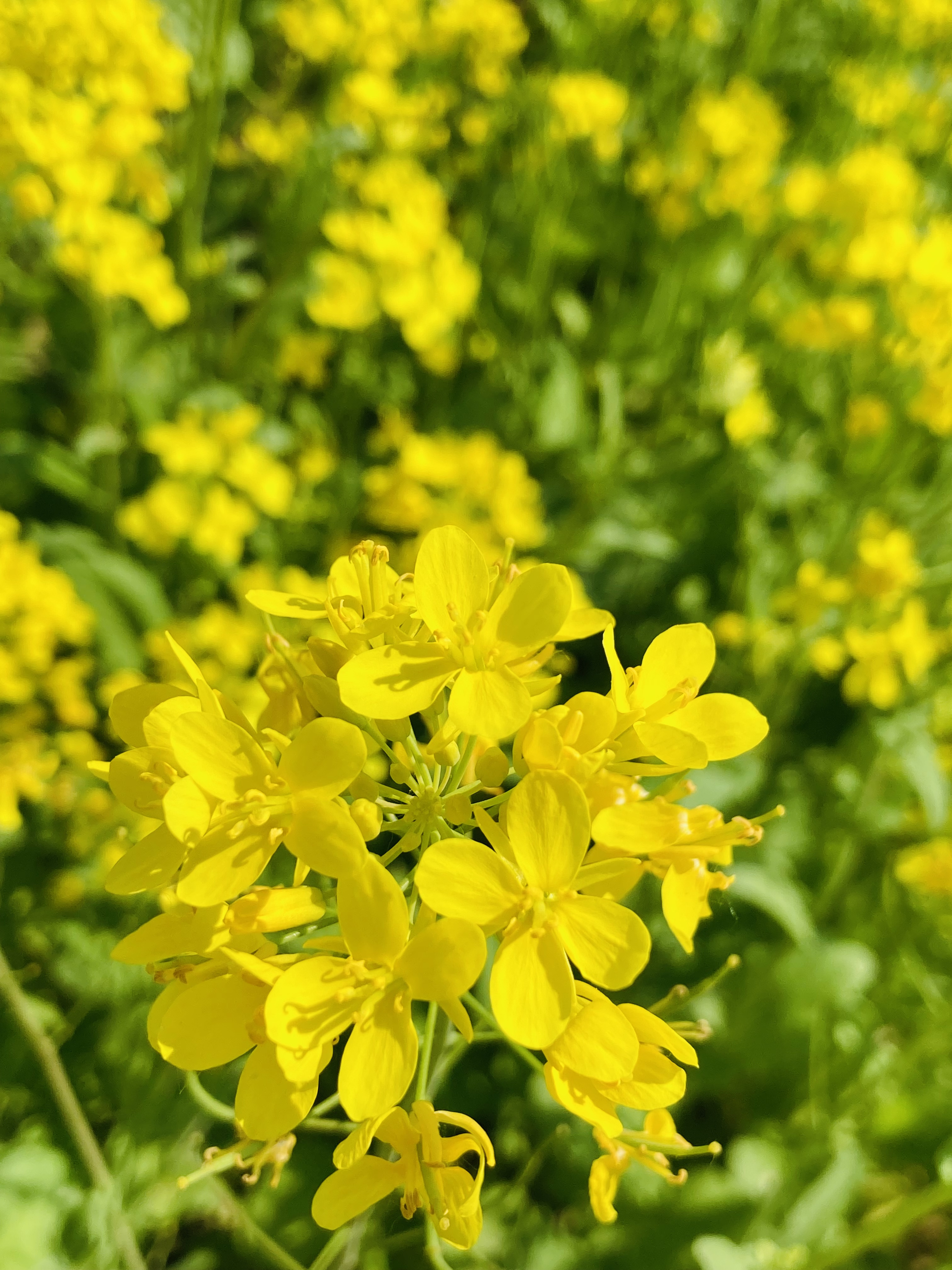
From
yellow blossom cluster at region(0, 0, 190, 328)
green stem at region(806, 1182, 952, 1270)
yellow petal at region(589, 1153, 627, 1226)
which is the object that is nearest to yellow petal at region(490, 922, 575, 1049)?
yellow petal at region(589, 1153, 627, 1226)

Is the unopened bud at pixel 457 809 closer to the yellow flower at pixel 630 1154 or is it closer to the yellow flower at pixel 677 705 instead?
the yellow flower at pixel 677 705

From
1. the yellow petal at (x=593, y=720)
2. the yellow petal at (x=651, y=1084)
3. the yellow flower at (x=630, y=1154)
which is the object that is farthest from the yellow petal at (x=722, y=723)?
the yellow flower at (x=630, y=1154)

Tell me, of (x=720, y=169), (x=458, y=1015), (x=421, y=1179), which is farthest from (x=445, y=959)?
(x=720, y=169)

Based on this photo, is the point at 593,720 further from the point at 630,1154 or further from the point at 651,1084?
the point at 630,1154

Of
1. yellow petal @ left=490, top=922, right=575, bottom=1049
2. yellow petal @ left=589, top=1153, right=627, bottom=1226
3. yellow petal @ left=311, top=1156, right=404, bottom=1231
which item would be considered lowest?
Result: yellow petal @ left=589, top=1153, right=627, bottom=1226

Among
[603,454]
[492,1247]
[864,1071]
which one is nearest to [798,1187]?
[864,1071]

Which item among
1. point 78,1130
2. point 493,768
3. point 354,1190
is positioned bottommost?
point 78,1130

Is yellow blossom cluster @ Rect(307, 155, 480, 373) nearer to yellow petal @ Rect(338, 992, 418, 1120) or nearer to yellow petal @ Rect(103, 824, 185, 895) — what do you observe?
yellow petal @ Rect(103, 824, 185, 895)
